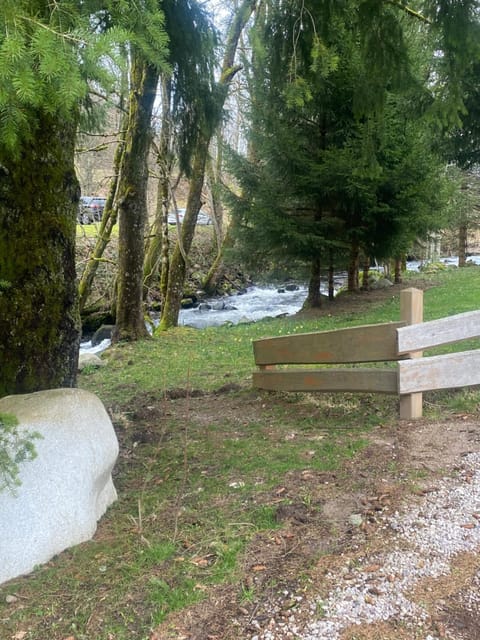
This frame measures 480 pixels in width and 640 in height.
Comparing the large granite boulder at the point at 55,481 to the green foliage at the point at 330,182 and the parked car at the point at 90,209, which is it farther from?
the parked car at the point at 90,209

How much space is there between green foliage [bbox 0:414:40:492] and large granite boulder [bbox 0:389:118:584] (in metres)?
0.06

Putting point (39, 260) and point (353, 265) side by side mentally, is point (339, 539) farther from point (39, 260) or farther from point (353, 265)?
point (353, 265)

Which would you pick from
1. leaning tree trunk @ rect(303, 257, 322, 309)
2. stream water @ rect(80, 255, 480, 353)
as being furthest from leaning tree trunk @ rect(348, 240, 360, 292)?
stream water @ rect(80, 255, 480, 353)

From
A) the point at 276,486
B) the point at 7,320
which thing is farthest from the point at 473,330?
the point at 7,320

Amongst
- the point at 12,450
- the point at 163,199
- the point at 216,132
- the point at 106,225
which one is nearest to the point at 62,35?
the point at 12,450

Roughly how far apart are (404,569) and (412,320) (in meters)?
1.99

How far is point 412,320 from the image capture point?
11.8 feet

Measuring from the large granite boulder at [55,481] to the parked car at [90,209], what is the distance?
31.9 feet

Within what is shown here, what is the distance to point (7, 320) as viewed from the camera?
2990mm

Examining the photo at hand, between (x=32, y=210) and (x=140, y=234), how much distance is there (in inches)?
232

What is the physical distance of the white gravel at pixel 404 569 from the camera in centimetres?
174

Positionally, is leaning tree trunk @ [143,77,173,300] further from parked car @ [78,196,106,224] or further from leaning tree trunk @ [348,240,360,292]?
leaning tree trunk @ [348,240,360,292]

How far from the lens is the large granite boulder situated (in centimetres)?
215

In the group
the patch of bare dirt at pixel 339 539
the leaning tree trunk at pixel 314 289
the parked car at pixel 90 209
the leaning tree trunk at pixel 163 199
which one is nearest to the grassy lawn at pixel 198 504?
the patch of bare dirt at pixel 339 539
